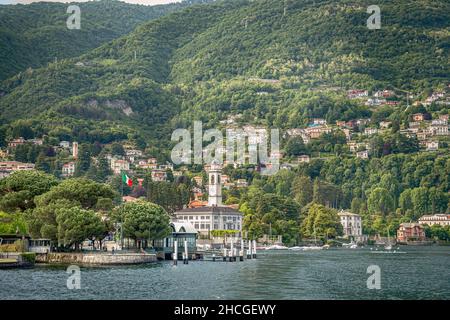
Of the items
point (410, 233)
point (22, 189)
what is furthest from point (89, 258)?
point (410, 233)

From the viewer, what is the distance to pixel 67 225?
85750 mm

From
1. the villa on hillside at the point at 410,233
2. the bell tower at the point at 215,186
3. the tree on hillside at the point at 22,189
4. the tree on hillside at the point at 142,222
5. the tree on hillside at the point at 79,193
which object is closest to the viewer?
the tree on hillside at the point at 79,193

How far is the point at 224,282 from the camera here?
225 ft

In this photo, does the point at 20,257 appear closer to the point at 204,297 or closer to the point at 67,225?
the point at 67,225

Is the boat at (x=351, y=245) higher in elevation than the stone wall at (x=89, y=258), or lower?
higher

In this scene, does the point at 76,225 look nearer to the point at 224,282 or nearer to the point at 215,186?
the point at 224,282

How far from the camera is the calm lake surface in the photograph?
59.2 metres

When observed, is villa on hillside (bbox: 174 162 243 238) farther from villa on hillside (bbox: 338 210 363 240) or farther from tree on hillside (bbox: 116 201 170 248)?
tree on hillside (bbox: 116 201 170 248)

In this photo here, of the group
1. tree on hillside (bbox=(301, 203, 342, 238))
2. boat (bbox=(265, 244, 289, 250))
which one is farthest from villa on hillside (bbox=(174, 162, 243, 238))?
tree on hillside (bbox=(301, 203, 342, 238))

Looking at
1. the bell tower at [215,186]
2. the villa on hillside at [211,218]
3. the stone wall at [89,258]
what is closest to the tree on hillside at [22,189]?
the stone wall at [89,258]

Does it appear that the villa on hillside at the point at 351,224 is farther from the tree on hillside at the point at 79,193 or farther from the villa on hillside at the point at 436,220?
the tree on hillside at the point at 79,193

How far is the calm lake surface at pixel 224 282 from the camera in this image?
194 feet

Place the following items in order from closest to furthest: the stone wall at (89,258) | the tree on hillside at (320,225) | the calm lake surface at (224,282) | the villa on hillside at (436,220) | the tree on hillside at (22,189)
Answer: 1. the calm lake surface at (224,282)
2. the stone wall at (89,258)
3. the tree on hillside at (22,189)
4. the tree on hillside at (320,225)
5. the villa on hillside at (436,220)
